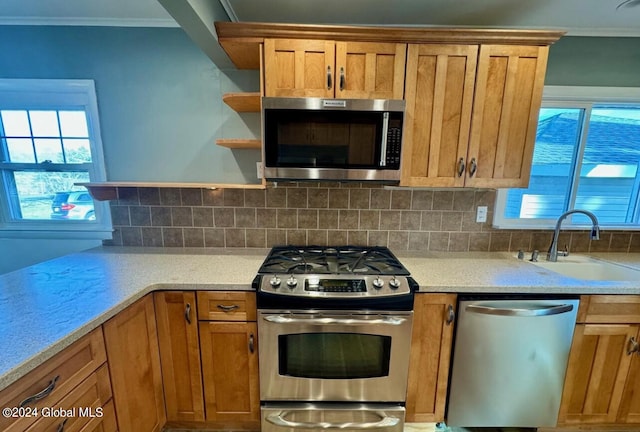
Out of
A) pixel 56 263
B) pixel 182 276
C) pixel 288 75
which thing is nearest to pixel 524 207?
pixel 288 75

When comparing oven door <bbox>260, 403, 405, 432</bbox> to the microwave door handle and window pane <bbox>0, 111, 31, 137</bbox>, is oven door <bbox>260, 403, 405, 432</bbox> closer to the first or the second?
the microwave door handle

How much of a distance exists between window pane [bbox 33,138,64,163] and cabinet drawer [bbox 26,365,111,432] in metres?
1.75

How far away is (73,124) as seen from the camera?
190cm

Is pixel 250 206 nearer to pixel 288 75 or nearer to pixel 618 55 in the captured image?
pixel 288 75

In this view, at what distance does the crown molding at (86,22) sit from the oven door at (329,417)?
2500mm

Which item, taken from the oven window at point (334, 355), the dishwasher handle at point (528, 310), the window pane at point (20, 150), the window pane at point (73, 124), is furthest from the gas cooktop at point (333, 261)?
the window pane at point (20, 150)

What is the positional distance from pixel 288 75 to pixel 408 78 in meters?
0.67

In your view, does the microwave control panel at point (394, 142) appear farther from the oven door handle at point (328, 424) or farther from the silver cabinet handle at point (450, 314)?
the oven door handle at point (328, 424)

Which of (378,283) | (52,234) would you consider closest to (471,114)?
(378,283)

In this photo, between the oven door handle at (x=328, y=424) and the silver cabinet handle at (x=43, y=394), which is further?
the oven door handle at (x=328, y=424)

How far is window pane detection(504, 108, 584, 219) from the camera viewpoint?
184cm

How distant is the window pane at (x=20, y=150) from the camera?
6.35 feet

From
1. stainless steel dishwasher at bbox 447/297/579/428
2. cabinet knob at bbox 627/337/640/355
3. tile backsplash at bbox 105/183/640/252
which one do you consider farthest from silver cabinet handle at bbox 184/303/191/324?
cabinet knob at bbox 627/337/640/355

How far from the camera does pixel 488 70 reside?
146 cm
